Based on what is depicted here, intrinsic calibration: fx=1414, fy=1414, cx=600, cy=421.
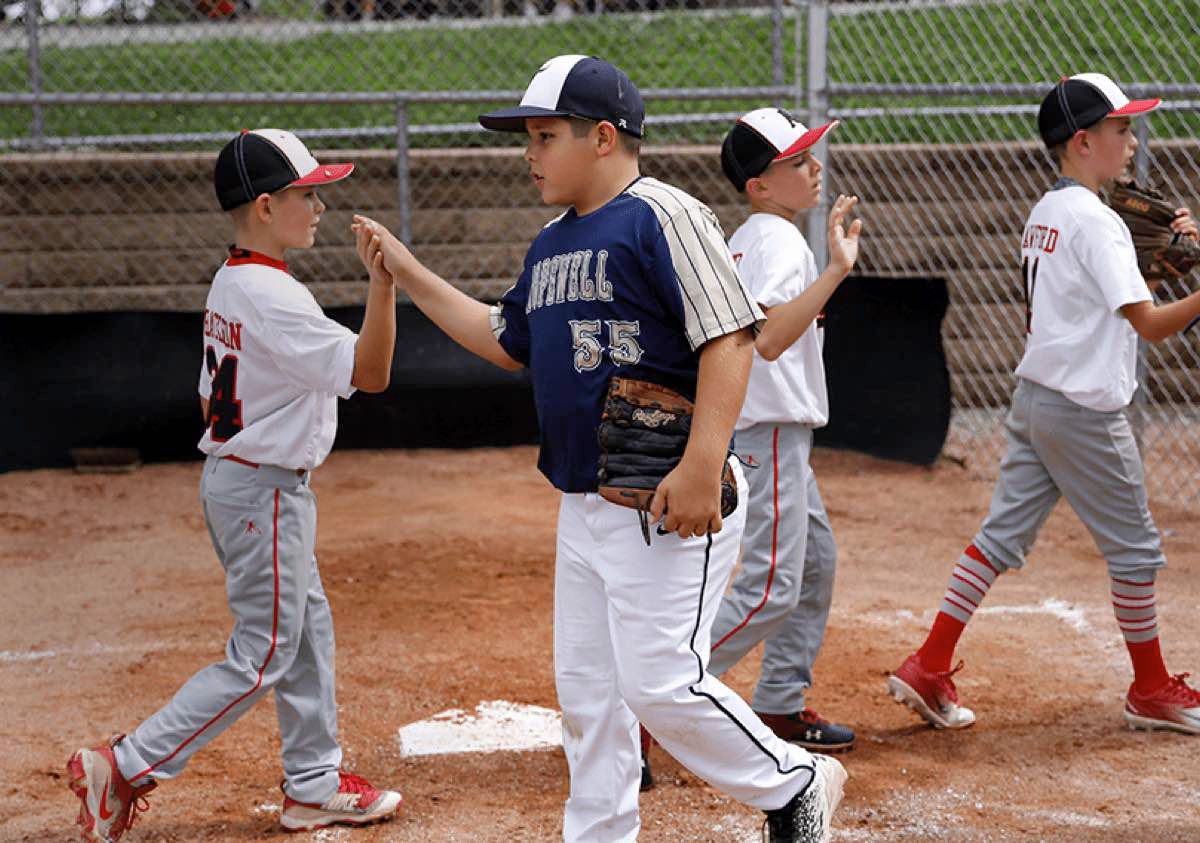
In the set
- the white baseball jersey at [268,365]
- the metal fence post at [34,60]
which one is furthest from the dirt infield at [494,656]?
the metal fence post at [34,60]

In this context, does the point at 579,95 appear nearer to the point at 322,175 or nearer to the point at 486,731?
the point at 322,175

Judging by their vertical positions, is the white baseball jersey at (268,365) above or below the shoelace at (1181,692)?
above

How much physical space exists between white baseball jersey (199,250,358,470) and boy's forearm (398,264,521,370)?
0.29 metres

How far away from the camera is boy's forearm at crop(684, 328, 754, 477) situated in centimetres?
288

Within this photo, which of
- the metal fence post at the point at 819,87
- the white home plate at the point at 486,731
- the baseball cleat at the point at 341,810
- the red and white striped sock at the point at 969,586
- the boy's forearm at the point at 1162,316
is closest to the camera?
the baseball cleat at the point at 341,810

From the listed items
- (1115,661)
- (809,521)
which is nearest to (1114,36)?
(1115,661)

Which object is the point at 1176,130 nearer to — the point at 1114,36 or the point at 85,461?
the point at 1114,36

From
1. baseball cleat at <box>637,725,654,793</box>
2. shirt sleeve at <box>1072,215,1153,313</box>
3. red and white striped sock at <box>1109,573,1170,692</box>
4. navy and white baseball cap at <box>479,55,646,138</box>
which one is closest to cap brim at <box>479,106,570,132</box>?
navy and white baseball cap at <box>479,55,646,138</box>

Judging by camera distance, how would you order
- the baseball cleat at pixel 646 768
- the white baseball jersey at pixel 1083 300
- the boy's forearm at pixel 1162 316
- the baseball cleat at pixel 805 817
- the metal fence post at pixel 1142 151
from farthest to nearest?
the metal fence post at pixel 1142 151, the white baseball jersey at pixel 1083 300, the boy's forearm at pixel 1162 316, the baseball cleat at pixel 646 768, the baseball cleat at pixel 805 817

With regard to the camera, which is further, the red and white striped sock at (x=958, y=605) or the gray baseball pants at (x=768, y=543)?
the red and white striped sock at (x=958, y=605)

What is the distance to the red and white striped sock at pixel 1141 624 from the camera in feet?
14.6

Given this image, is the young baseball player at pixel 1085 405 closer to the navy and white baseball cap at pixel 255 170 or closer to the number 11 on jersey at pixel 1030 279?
the number 11 on jersey at pixel 1030 279

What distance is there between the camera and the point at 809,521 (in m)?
4.40

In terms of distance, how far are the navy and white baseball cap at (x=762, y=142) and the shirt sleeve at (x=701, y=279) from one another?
48.4 inches
